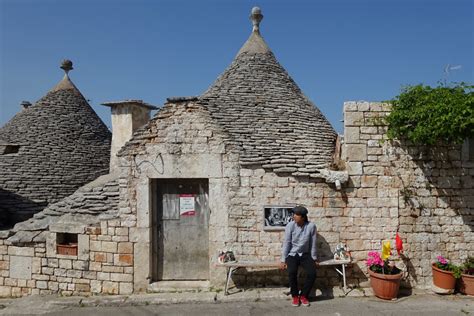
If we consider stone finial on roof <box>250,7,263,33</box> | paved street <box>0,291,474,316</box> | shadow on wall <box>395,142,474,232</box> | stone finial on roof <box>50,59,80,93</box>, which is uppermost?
stone finial on roof <box>250,7,263,33</box>

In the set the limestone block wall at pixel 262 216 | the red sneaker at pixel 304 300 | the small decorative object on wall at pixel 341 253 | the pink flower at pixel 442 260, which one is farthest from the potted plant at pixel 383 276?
the red sneaker at pixel 304 300

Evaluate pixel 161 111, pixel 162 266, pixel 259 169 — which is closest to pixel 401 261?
pixel 259 169

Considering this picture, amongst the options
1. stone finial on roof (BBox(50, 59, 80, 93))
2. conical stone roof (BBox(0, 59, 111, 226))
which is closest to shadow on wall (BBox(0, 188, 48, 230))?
conical stone roof (BBox(0, 59, 111, 226))

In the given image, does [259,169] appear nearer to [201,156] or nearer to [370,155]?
[201,156]

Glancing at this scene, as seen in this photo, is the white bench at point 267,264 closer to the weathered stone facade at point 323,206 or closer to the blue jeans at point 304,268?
the weathered stone facade at point 323,206

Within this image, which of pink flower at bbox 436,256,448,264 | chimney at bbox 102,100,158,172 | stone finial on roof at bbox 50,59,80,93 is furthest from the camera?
stone finial on roof at bbox 50,59,80,93

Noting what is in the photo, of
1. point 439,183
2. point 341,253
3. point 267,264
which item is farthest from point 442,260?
point 267,264

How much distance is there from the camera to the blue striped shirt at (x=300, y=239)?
17.9 ft

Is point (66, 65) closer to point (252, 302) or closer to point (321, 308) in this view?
point (252, 302)

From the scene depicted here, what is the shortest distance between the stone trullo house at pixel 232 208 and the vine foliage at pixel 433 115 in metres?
0.35

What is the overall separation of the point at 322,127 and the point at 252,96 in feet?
5.86

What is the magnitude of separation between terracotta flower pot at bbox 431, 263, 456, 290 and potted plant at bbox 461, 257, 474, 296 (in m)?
0.17

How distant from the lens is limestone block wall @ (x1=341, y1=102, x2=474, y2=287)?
6043mm

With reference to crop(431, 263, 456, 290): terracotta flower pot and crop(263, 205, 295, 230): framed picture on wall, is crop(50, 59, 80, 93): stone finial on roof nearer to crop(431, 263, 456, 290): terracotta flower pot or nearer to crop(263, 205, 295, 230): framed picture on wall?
crop(263, 205, 295, 230): framed picture on wall
